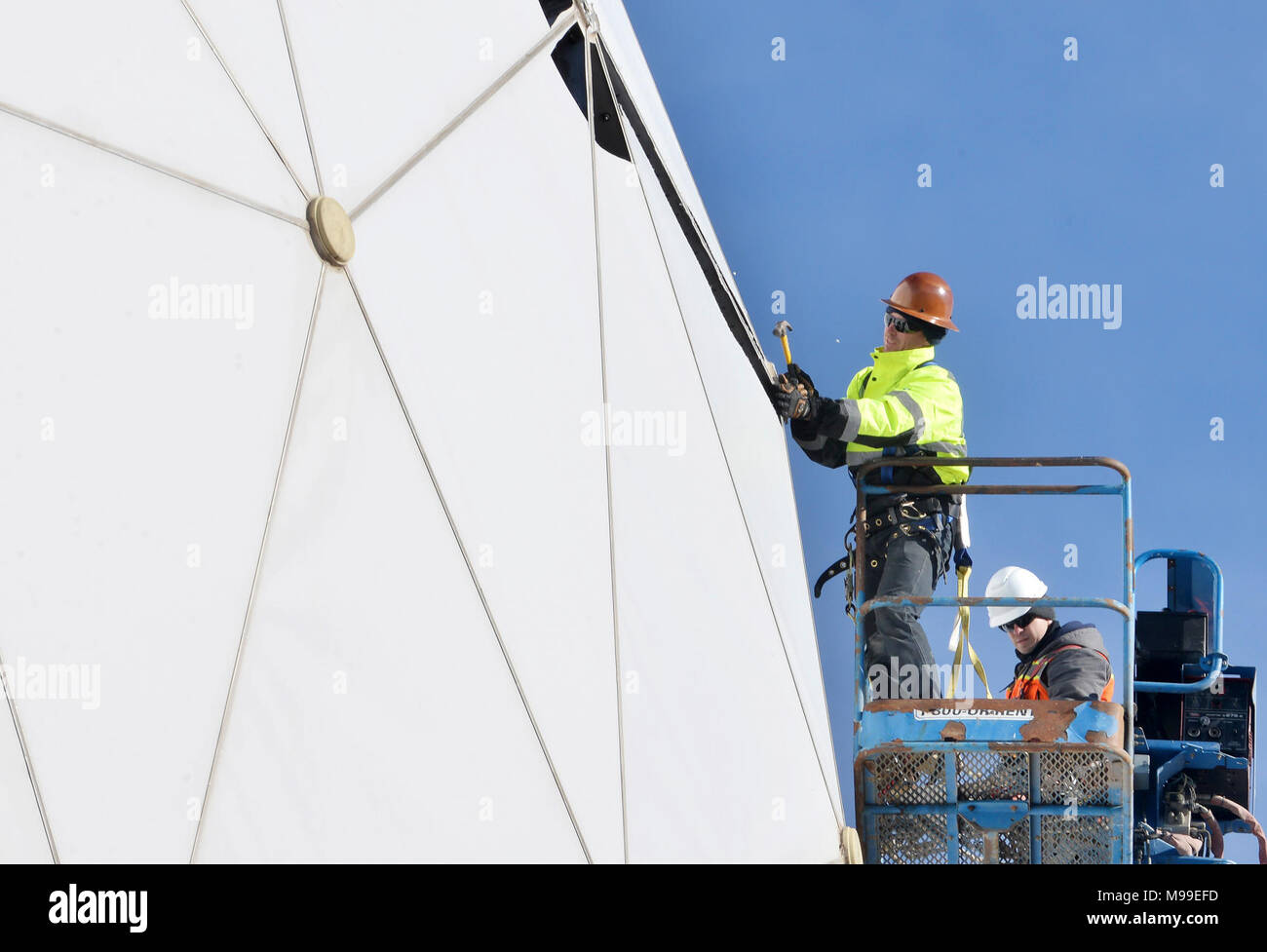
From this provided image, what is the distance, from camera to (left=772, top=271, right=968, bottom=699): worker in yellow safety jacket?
866 centimetres

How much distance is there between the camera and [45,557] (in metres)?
3.62

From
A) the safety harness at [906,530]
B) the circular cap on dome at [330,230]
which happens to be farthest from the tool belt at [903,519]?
the circular cap on dome at [330,230]

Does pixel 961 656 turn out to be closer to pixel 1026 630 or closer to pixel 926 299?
pixel 1026 630

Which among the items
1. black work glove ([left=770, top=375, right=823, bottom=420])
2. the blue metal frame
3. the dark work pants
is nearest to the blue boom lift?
the blue metal frame

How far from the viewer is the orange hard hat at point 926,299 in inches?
381

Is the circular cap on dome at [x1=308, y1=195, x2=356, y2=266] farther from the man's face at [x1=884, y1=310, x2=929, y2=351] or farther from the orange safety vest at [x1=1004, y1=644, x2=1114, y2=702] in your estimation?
the orange safety vest at [x1=1004, y1=644, x2=1114, y2=702]

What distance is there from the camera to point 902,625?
28.5 ft

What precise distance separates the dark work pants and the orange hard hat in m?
1.59

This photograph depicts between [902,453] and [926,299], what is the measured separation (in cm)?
122

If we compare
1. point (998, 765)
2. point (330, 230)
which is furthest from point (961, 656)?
point (330, 230)

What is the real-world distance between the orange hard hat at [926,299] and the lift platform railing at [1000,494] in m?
1.27
